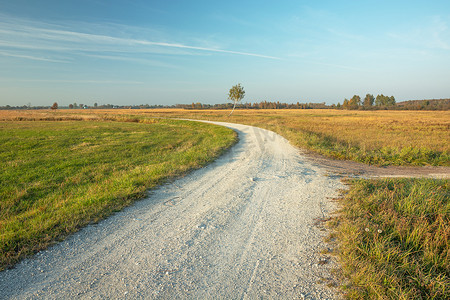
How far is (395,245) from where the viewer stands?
4.25 m

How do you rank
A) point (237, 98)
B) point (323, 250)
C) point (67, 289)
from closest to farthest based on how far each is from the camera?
point (67, 289), point (323, 250), point (237, 98)

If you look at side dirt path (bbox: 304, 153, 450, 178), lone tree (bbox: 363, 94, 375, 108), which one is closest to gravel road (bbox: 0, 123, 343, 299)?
side dirt path (bbox: 304, 153, 450, 178)

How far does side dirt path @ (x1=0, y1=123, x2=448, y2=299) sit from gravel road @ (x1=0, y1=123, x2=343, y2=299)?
2 centimetres

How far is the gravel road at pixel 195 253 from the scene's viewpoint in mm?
3344

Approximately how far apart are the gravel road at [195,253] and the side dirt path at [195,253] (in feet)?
0.05

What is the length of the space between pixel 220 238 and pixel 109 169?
8.79 m

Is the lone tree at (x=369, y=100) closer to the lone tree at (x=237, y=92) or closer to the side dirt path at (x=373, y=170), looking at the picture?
the lone tree at (x=237, y=92)

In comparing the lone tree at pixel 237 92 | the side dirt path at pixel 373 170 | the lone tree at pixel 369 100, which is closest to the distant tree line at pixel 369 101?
the lone tree at pixel 369 100

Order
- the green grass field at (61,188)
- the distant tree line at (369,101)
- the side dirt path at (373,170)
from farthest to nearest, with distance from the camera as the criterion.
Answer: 1. the distant tree line at (369,101)
2. the side dirt path at (373,170)
3. the green grass field at (61,188)

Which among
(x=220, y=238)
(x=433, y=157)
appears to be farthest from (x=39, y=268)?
(x=433, y=157)

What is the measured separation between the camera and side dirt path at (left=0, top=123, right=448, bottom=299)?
335cm

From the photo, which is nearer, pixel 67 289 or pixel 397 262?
pixel 67 289

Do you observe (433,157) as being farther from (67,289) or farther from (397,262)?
(67,289)

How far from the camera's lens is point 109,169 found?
11.6 m
